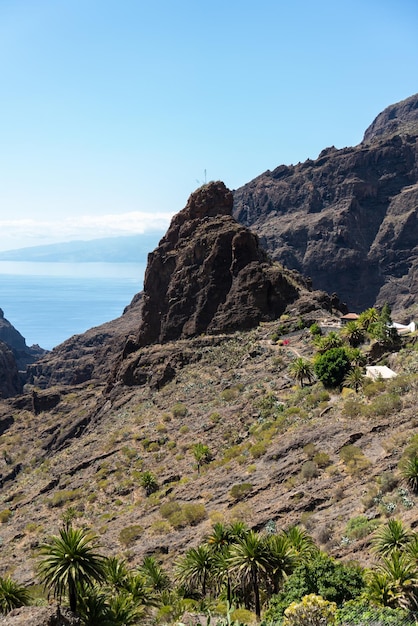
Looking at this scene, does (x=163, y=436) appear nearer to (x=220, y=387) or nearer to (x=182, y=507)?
(x=220, y=387)

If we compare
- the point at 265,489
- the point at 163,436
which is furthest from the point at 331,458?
the point at 163,436

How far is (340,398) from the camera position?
2008 inches

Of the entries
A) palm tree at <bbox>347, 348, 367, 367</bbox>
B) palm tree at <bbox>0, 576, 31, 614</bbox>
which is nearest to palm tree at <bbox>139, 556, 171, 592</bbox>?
palm tree at <bbox>0, 576, 31, 614</bbox>

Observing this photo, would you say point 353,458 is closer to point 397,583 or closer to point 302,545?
point 302,545

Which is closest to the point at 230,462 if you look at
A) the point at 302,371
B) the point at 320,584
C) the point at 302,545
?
the point at 302,371

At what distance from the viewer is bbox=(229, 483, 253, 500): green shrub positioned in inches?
1607

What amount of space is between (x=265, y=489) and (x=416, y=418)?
12126mm

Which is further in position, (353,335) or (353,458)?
(353,335)

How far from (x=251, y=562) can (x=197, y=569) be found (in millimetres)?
4993

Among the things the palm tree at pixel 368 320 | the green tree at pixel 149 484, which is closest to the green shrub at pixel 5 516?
the green tree at pixel 149 484

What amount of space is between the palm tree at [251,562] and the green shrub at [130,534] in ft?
59.0

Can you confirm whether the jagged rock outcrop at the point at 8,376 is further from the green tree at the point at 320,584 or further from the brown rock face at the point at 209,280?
the green tree at the point at 320,584

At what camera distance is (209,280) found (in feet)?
285

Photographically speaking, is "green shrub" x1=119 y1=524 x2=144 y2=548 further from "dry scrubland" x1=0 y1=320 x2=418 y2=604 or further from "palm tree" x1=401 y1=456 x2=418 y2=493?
"palm tree" x1=401 y1=456 x2=418 y2=493
